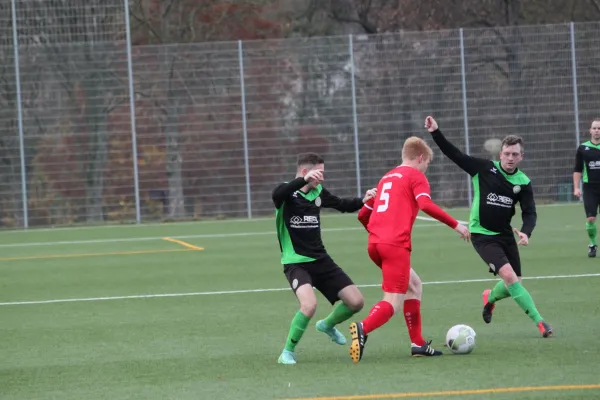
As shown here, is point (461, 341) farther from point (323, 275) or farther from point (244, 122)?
point (244, 122)

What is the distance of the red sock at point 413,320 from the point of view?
8.91m

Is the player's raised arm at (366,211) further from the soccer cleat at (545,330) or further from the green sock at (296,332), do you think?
the soccer cleat at (545,330)

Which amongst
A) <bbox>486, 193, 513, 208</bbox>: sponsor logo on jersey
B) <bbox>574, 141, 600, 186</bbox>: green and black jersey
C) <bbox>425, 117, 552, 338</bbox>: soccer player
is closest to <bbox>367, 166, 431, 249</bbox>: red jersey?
<bbox>425, 117, 552, 338</bbox>: soccer player

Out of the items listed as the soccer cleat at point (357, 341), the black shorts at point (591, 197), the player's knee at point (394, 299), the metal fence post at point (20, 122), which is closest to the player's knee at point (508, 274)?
the player's knee at point (394, 299)

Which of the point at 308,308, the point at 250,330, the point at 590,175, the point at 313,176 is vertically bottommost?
the point at 250,330

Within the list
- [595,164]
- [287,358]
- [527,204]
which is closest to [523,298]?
[527,204]

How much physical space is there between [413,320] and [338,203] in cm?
120

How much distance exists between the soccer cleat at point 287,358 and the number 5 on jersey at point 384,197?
1.26 m

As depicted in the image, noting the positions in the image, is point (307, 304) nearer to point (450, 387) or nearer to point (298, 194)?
point (298, 194)

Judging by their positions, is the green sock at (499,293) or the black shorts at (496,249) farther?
the green sock at (499,293)

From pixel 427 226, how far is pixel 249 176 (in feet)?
20.6

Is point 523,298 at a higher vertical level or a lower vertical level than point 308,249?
lower

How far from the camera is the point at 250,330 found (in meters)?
10.5

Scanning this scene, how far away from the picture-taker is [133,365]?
29.0 feet
